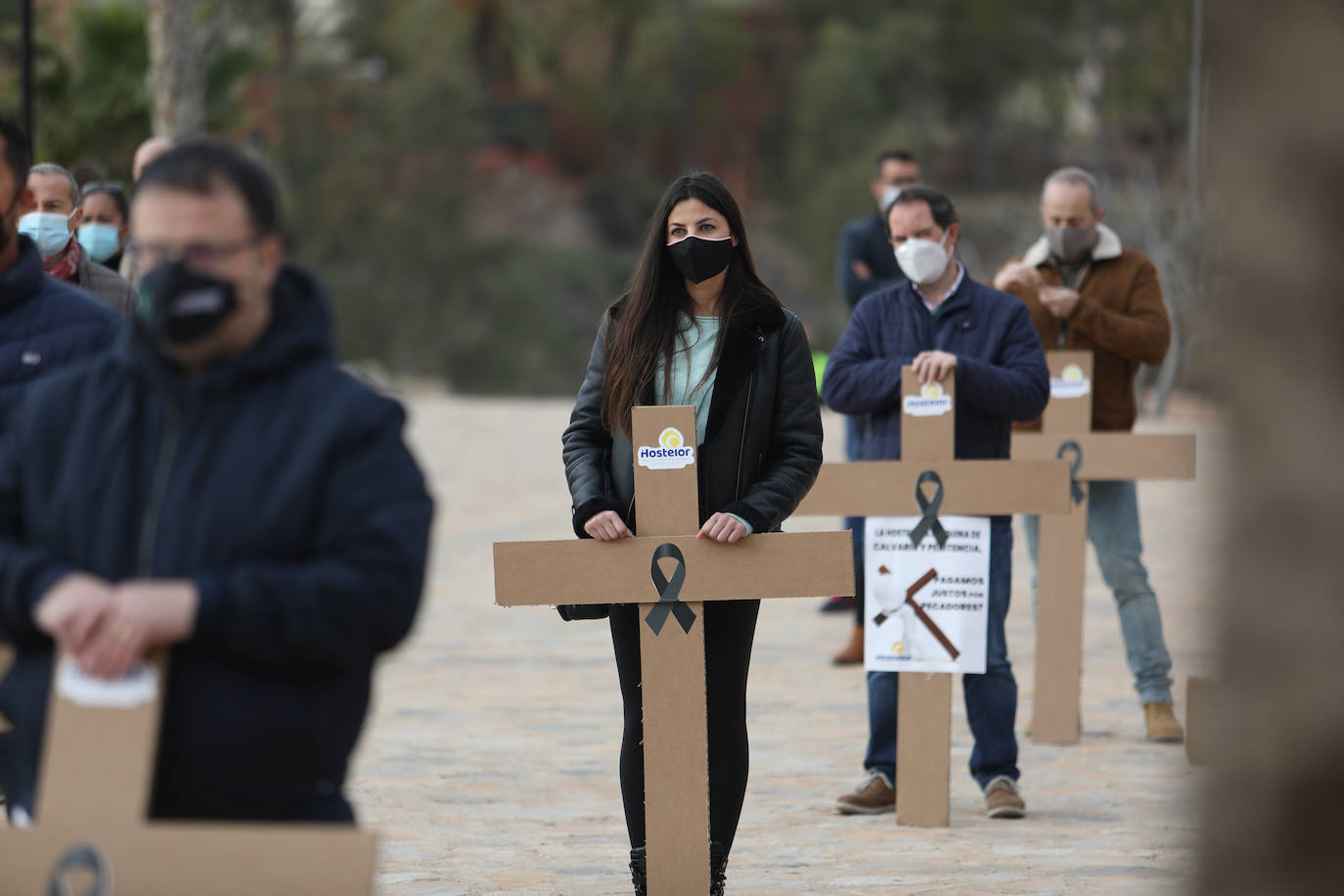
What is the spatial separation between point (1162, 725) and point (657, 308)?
3820 millimetres

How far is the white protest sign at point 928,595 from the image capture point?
6.47m

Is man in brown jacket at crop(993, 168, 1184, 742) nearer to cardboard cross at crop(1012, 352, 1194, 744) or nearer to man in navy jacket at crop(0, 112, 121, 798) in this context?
cardboard cross at crop(1012, 352, 1194, 744)

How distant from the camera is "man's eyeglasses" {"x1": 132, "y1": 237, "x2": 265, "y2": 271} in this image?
10.1 feet

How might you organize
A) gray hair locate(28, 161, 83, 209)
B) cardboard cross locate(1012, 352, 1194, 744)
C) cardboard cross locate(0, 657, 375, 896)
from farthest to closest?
cardboard cross locate(1012, 352, 1194, 744)
gray hair locate(28, 161, 83, 209)
cardboard cross locate(0, 657, 375, 896)

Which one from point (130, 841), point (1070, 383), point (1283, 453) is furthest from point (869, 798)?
point (1283, 453)

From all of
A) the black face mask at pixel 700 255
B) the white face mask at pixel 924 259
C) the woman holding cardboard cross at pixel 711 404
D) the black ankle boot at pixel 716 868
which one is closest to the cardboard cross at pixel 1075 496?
the white face mask at pixel 924 259

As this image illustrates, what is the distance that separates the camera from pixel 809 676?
9.96m

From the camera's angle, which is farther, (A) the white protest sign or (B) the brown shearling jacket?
(B) the brown shearling jacket

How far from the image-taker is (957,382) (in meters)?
6.48

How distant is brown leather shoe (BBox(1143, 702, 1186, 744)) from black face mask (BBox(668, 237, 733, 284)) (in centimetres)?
377

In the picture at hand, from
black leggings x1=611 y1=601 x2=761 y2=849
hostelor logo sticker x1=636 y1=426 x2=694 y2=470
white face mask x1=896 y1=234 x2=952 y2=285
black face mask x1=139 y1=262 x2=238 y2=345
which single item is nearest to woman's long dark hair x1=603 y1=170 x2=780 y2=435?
hostelor logo sticker x1=636 y1=426 x2=694 y2=470

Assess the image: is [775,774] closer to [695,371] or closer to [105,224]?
[695,371]

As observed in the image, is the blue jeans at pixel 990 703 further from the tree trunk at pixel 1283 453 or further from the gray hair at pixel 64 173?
the tree trunk at pixel 1283 453

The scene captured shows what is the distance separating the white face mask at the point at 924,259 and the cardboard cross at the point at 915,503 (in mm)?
410
